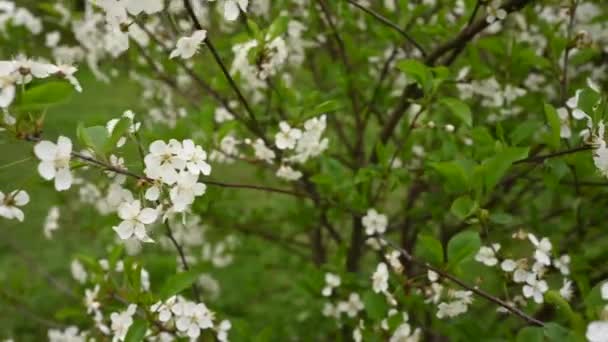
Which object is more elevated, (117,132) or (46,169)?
(117,132)

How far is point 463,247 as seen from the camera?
149cm

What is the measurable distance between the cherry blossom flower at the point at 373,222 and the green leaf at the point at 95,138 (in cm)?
95

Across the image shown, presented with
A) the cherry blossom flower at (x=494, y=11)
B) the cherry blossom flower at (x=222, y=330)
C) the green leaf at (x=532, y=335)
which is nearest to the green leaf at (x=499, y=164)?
the green leaf at (x=532, y=335)

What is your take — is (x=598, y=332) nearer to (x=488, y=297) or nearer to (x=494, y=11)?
(x=488, y=297)

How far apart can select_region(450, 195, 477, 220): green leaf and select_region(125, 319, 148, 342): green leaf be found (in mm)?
748

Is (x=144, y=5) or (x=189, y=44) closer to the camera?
(x=144, y=5)

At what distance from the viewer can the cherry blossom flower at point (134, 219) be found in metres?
1.27

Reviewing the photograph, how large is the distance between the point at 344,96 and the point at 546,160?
1.10 meters

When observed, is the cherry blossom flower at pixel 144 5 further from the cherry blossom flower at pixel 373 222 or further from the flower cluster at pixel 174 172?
the cherry blossom flower at pixel 373 222

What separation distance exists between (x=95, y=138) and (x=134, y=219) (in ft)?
0.61

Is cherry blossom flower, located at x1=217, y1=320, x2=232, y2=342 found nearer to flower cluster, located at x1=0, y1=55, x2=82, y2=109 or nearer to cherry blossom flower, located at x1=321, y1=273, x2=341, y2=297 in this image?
cherry blossom flower, located at x1=321, y1=273, x2=341, y2=297

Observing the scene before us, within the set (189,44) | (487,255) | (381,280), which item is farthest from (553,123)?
(189,44)

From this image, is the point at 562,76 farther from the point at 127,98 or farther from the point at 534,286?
the point at 127,98

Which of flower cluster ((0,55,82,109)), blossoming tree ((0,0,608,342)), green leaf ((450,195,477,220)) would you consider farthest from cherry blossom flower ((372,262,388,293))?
flower cluster ((0,55,82,109))
